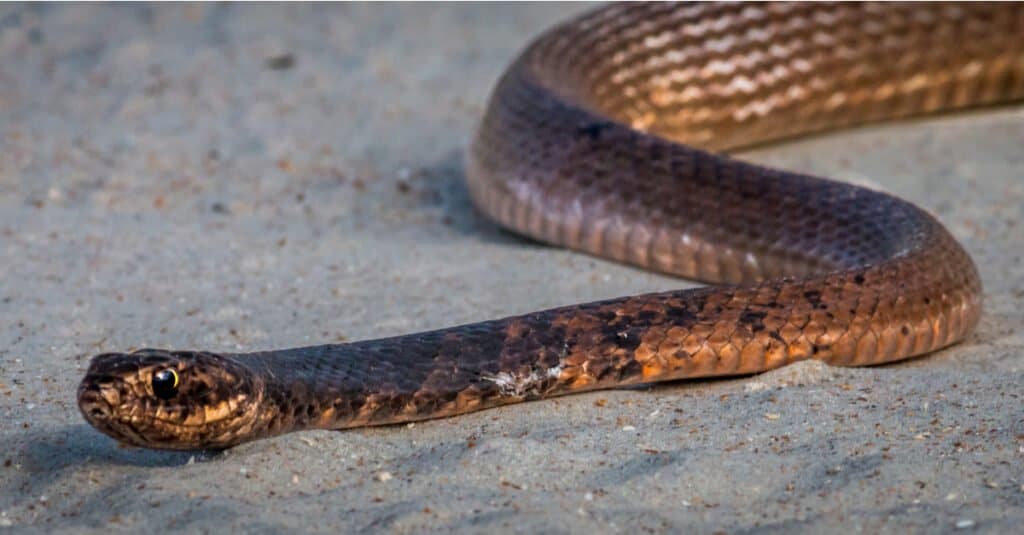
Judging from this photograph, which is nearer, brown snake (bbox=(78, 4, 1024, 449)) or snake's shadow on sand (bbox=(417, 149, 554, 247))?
brown snake (bbox=(78, 4, 1024, 449))

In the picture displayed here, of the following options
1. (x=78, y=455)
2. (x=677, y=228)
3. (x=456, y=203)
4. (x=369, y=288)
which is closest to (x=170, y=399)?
(x=78, y=455)

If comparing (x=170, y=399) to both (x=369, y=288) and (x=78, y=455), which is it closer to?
(x=78, y=455)

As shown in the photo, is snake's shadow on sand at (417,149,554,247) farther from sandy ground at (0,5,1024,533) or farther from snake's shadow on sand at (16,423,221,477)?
snake's shadow on sand at (16,423,221,477)

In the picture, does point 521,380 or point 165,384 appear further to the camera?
point 521,380

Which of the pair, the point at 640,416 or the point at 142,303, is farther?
the point at 142,303

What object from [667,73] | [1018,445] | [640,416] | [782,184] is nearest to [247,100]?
[667,73]

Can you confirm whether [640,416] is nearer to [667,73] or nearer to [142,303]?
[142,303]

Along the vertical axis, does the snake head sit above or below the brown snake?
above

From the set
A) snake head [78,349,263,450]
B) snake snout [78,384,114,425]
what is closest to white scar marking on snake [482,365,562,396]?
snake head [78,349,263,450]
